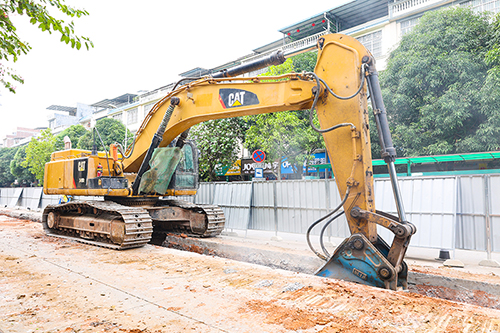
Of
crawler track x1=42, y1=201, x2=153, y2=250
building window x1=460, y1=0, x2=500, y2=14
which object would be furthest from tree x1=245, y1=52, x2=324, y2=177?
crawler track x1=42, y1=201, x2=153, y2=250

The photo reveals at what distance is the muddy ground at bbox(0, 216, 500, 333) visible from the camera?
9.43 ft

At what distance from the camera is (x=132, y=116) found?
39312 millimetres

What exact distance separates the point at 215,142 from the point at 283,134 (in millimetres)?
3951

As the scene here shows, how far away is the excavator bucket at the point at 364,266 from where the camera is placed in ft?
12.8

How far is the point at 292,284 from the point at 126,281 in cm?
210

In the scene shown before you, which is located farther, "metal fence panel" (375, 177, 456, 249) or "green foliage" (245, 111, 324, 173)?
"green foliage" (245, 111, 324, 173)

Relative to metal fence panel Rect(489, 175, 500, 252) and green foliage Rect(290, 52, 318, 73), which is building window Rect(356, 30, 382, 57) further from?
metal fence panel Rect(489, 175, 500, 252)

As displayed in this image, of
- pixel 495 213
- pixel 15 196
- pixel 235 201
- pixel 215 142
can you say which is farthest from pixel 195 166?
pixel 15 196

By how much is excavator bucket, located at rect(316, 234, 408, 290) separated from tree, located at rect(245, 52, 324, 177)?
14.0m

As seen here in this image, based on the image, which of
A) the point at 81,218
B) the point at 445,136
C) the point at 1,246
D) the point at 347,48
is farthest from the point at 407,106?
the point at 1,246

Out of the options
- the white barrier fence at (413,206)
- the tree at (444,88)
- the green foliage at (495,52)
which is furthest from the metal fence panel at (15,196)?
the green foliage at (495,52)

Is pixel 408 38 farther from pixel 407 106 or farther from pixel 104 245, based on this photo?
pixel 104 245

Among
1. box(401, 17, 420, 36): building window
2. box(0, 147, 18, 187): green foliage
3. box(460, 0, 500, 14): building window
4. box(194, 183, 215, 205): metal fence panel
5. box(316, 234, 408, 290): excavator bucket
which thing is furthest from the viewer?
box(0, 147, 18, 187): green foliage

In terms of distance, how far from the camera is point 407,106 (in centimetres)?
1698
